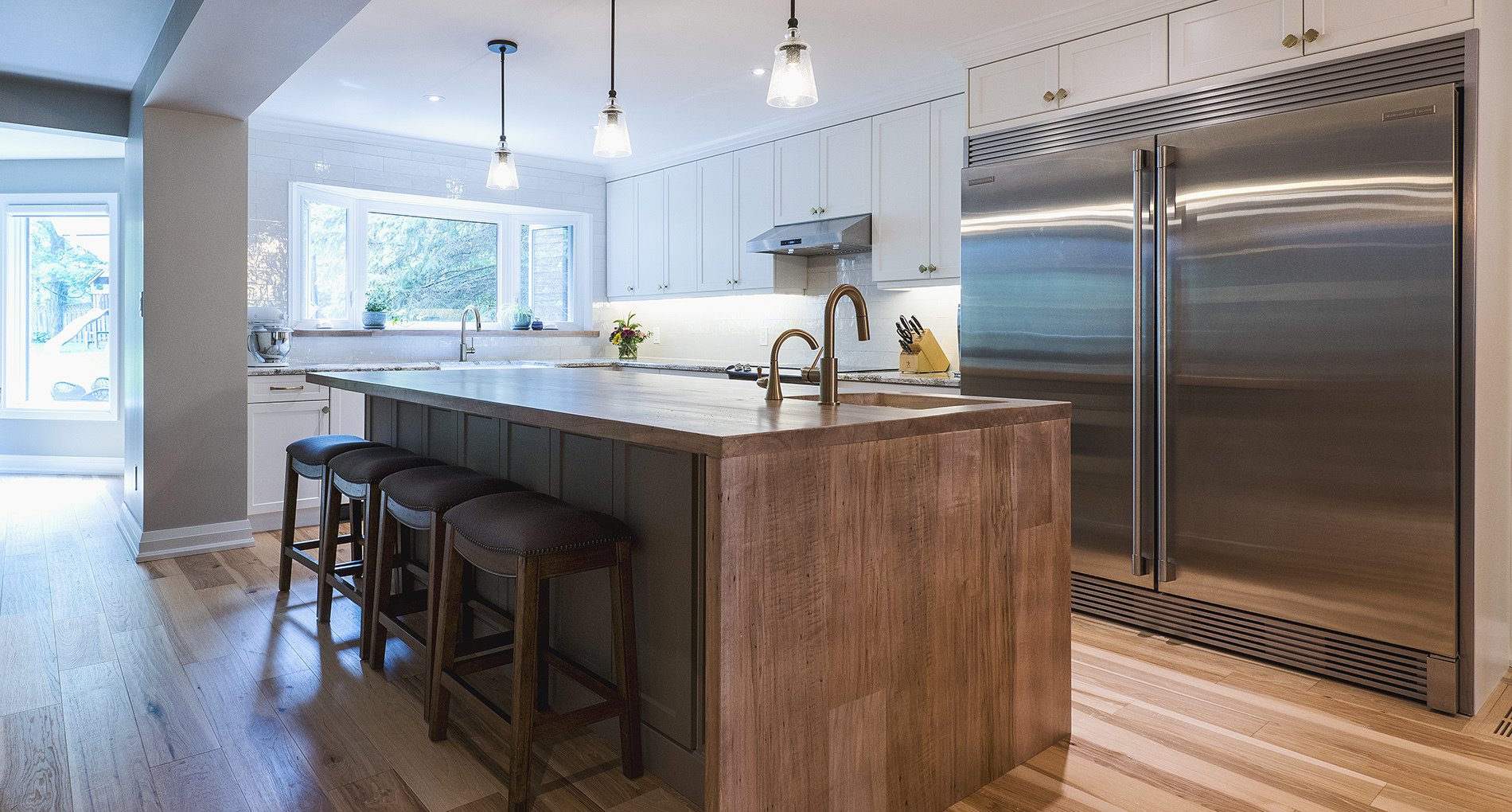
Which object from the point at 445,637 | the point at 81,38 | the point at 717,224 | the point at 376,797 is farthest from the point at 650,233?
the point at 376,797

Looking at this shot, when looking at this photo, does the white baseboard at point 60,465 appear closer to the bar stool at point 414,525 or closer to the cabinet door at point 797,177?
the bar stool at point 414,525

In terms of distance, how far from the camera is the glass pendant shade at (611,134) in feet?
9.86

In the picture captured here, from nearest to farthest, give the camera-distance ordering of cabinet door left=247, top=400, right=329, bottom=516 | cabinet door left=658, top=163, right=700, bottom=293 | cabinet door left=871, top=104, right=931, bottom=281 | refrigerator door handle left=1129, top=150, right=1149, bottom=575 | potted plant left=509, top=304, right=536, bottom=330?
refrigerator door handle left=1129, top=150, right=1149, bottom=575, cabinet door left=871, top=104, right=931, bottom=281, cabinet door left=247, top=400, right=329, bottom=516, cabinet door left=658, top=163, right=700, bottom=293, potted plant left=509, top=304, right=536, bottom=330

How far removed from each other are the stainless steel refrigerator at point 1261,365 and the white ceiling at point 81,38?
3.44 m

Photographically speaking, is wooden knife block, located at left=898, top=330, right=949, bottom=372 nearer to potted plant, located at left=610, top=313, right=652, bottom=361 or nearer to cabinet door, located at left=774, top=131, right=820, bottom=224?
cabinet door, located at left=774, top=131, right=820, bottom=224

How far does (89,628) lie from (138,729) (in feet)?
3.53

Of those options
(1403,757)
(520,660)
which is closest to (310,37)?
(520,660)

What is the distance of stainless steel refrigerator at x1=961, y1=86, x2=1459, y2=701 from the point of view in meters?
2.55

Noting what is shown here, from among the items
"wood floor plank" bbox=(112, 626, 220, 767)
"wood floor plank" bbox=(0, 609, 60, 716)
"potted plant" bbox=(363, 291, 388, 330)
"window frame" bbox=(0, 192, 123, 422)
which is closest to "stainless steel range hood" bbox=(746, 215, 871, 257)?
"potted plant" bbox=(363, 291, 388, 330)

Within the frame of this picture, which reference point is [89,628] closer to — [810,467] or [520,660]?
[520,660]

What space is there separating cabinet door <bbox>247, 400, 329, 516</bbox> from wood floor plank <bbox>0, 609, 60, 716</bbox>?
4.46 ft

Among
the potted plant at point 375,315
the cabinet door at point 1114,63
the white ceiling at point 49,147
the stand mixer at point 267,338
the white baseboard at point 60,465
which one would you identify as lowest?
the white baseboard at point 60,465

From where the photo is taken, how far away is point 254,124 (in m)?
5.23

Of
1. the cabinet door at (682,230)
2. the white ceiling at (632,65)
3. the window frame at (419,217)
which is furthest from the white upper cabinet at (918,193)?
the window frame at (419,217)
